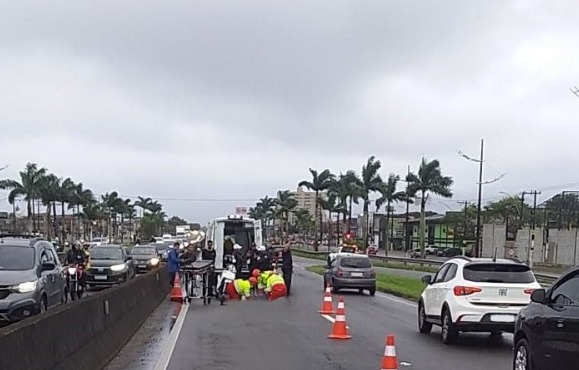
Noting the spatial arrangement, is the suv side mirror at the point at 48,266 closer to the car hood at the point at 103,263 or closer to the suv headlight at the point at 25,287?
the suv headlight at the point at 25,287

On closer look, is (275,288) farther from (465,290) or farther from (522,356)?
(522,356)

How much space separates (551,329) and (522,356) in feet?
3.96

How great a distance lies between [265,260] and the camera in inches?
1313

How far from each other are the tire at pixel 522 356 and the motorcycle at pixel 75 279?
674 inches

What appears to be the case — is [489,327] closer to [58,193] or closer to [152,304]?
[152,304]

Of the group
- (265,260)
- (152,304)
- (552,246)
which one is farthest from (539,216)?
(152,304)

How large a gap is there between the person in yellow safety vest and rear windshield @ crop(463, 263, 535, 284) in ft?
44.9

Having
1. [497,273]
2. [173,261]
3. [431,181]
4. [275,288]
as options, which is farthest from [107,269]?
A: [431,181]

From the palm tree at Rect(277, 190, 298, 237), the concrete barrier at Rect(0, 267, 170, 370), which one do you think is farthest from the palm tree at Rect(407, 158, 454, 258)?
the concrete barrier at Rect(0, 267, 170, 370)

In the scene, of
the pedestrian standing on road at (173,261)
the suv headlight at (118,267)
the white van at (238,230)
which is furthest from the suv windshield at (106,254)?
the white van at (238,230)

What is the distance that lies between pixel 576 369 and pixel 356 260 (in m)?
23.8

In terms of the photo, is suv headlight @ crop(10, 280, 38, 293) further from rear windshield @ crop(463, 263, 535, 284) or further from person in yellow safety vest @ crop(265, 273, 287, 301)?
person in yellow safety vest @ crop(265, 273, 287, 301)

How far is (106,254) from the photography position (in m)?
32.2

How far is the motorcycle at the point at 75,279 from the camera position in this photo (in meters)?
25.9
